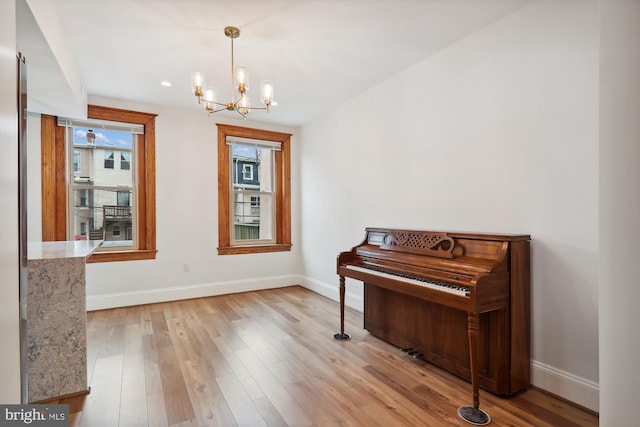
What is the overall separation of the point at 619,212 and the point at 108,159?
5.01 m

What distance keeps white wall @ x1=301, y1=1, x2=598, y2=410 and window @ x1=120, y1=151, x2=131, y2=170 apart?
329cm

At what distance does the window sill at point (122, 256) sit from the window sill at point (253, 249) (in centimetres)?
92

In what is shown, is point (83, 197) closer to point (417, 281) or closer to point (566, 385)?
point (417, 281)

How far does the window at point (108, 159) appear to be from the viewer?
13.8ft

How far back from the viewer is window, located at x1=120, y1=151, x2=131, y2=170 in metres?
4.30

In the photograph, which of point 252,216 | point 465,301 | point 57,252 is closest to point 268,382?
point 465,301

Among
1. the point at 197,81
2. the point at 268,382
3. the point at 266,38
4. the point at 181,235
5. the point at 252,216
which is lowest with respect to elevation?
the point at 268,382

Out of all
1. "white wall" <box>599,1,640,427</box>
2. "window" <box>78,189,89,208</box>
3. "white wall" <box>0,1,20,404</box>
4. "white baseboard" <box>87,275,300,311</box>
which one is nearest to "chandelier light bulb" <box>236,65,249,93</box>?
"white wall" <box>0,1,20,404</box>

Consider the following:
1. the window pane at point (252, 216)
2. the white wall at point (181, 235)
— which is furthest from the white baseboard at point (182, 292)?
the window pane at point (252, 216)

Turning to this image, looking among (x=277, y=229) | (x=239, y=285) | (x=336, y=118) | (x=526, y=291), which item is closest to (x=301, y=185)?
(x=277, y=229)

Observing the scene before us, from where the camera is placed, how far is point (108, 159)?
4223mm

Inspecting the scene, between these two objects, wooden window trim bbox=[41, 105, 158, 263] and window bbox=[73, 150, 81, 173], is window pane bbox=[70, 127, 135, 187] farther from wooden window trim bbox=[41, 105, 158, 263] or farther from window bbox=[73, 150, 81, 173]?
wooden window trim bbox=[41, 105, 158, 263]

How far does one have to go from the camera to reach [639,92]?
1.37 m

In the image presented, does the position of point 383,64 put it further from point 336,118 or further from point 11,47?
point 11,47
